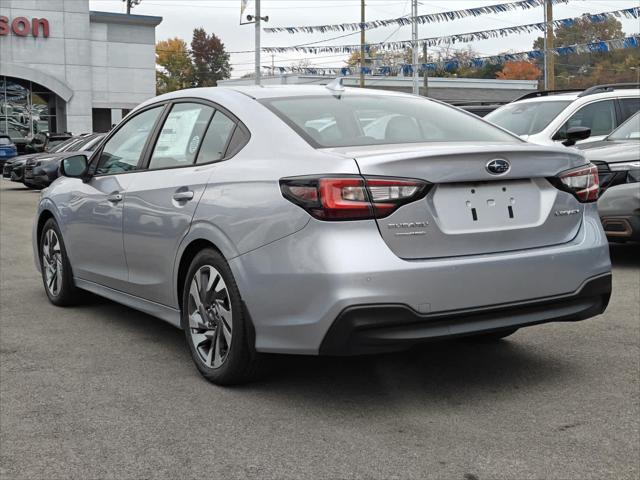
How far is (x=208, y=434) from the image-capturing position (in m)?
3.82

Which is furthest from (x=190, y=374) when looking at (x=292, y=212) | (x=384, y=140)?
(x=384, y=140)

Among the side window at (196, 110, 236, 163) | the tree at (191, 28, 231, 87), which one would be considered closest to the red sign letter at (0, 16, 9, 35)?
the side window at (196, 110, 236, 163)

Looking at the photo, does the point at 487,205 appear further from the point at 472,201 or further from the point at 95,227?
the point at 95,227

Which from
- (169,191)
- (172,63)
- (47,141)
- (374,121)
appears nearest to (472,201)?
(374,121)

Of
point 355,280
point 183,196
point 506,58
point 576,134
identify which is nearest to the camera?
point 355,280

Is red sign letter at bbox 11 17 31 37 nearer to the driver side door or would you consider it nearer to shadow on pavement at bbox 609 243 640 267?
shadow on pavement at bbox 609 243 640 267

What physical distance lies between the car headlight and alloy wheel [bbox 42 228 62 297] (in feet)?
17.4

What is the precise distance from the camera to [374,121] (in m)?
4.82

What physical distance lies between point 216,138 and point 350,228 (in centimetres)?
132

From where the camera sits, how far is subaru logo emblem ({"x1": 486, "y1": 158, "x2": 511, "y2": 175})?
13.4 feet

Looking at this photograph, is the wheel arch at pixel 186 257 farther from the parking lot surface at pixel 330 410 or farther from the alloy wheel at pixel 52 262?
the alloy wheel at pixel 52 262

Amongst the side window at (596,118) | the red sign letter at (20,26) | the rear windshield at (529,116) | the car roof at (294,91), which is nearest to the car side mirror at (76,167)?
the car roof at (294,91)

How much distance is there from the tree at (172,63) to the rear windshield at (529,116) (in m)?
91.6

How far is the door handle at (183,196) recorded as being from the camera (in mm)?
4754
